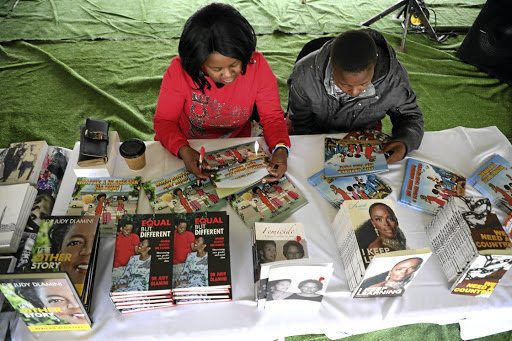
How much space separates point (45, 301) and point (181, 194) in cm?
51

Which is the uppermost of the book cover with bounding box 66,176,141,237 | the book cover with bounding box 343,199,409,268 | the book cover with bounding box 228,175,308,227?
the book cover with bounding box 343,199,409,268

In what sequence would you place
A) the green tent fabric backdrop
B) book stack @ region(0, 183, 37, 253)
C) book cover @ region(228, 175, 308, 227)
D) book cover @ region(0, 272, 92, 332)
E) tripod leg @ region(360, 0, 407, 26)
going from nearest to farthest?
book cover @ region(0, 272, 92, 332)
book stack @ region(0, 183, 37, 253)
book cover @ region(228, 175, 308, 227)
the green tent fabric backdrop
tripod leg @ region(360, 0, 407, 26)

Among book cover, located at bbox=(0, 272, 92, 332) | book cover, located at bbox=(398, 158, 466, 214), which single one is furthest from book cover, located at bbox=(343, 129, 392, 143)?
book cover, located at bbox=(0, 272, 92, 332)

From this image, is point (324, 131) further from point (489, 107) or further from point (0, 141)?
point (0, 141)

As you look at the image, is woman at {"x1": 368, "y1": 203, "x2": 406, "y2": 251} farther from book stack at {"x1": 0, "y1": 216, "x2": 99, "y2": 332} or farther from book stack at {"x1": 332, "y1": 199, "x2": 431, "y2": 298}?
book stack at {"x1": 0, "y1": 216, "x2": 99, "y2": 332}

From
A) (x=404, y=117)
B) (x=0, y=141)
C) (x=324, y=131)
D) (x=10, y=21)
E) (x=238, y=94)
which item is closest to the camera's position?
(x=238, y=94)

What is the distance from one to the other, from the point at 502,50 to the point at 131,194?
310 centimetres

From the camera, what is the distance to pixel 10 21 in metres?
3.23

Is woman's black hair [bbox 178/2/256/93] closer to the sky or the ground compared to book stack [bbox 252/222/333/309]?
closer to the sky

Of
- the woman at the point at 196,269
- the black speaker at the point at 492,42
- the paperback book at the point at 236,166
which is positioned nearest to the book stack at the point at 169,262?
the woman at the point at 196,269

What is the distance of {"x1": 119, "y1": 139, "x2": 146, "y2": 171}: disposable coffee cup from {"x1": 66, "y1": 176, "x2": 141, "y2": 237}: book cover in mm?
53

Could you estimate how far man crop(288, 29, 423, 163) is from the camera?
1.28 metres

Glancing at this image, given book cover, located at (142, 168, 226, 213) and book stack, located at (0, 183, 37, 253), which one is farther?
book cover, located at (142, 168, 226, 213)

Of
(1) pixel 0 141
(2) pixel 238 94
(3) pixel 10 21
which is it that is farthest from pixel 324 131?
(3) pixel 10 21
